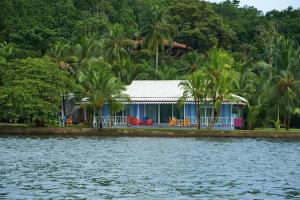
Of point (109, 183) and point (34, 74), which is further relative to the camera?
point (34, 74)

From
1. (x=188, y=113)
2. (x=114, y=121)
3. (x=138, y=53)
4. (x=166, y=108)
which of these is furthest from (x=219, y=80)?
(x=138, y=53)

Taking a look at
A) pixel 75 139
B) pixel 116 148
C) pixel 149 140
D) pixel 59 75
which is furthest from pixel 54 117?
pixel 116 148

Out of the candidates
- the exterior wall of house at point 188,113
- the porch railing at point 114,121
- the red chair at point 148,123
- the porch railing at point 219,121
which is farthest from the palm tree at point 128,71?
the porch railing at point 219,121

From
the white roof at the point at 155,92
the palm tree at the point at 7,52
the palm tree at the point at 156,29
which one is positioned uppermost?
the palm tree at the point at 156,29

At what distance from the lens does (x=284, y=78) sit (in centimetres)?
5709

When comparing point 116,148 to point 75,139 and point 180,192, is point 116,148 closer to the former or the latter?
point 75,139

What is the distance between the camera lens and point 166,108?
216 feet

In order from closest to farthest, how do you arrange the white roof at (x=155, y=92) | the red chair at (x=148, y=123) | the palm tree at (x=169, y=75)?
1. the white roof at (x=155, y=92)
2. the red chair at (x=148, y=123)
3. the palm tree at (x=169, y=75)

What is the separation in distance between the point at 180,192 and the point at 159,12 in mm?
59130

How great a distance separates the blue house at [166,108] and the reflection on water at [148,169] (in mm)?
12209

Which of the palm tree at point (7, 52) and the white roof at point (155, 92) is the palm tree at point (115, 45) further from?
the white roof at point (155, 92)

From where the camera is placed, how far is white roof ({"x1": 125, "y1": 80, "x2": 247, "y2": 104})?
62.3 m

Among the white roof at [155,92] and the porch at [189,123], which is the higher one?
the white roof at [155,92]

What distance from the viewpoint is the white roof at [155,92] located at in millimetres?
62312
